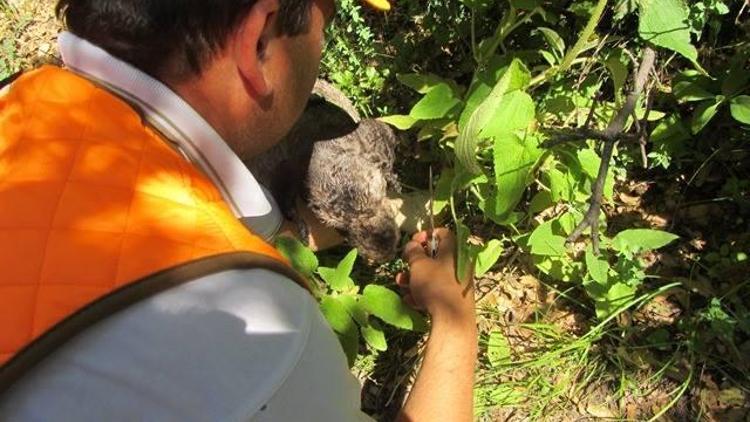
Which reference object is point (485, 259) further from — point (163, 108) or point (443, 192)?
point (163, 108)

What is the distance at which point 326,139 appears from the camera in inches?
118

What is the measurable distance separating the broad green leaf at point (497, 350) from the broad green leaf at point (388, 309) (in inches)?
23.6

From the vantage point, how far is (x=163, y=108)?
54.5 inches

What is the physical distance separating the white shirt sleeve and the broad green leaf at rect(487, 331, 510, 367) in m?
1.76

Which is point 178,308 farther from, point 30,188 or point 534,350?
point 534,350

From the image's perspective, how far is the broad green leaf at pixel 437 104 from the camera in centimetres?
245

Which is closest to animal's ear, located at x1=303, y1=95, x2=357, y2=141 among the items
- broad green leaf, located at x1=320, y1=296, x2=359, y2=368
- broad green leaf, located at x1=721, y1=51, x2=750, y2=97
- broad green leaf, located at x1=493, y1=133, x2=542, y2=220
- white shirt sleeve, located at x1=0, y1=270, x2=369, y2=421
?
broad green leaf, located at x1=320, y1=296, x2=359, y2=368

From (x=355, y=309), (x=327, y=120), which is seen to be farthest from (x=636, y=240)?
(x=327, y=120)

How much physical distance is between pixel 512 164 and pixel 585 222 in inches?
12.4

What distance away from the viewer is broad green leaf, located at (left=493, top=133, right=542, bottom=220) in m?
2.12

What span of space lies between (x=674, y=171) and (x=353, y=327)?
1.63m

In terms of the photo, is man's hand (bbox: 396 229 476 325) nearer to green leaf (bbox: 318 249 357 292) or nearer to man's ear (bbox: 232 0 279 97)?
green leaf (bbox: 318 249 357 292)

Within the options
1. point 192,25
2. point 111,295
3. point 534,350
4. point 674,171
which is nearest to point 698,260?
point 674,171

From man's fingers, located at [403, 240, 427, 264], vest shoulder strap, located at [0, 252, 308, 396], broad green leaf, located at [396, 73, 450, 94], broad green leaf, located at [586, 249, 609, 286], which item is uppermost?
vest shoulder strap, located at [0, 252, 308, 396]
